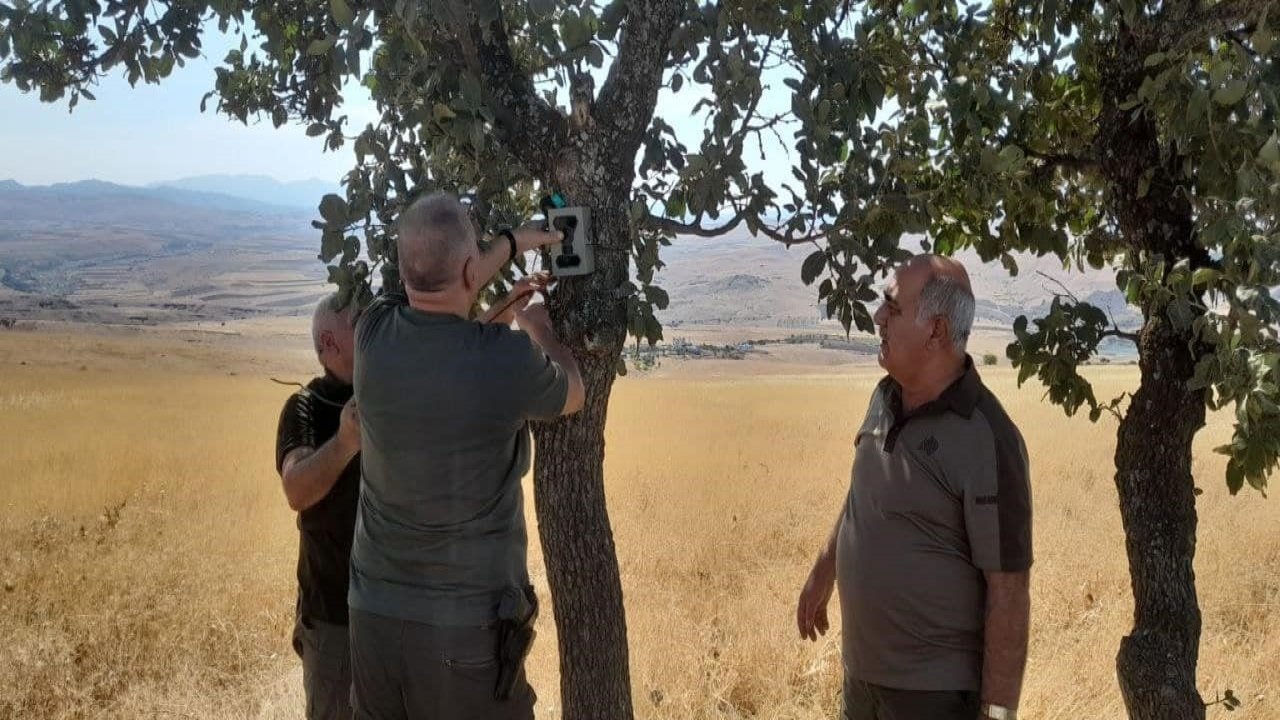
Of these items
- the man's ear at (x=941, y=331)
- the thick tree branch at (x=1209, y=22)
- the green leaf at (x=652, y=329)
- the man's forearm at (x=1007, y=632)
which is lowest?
the man's forearm at (x=1007, y=632)

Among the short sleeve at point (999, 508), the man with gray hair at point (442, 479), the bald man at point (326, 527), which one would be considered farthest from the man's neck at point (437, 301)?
the short sleeve at point (999, 508)

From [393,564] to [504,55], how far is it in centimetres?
165

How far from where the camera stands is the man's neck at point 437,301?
2547mm

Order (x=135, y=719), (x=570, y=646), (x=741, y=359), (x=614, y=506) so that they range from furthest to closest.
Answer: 1. (x=741, y=359)
2. (x=614, y=506)
3. (x=135, y=719)
4. (x=570, y=646)

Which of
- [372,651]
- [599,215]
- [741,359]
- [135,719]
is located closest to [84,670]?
[135,719]

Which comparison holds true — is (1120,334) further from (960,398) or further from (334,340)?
(334,340)

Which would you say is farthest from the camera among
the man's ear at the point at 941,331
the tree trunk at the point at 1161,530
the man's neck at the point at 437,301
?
the tree trunk at the point at 1161,530

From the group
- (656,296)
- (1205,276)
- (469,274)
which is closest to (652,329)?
(656,296)

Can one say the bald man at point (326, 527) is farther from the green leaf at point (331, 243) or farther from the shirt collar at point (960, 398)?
the shirt collar at point (960, 398)

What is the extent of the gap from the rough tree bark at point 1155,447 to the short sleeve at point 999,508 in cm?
158

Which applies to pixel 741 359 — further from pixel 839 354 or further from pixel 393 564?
pixel 393 564

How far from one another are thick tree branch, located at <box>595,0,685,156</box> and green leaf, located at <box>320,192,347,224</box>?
0.88 meters

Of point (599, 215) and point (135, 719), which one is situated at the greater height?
point (599, 215)

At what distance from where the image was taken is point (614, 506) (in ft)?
37.9
